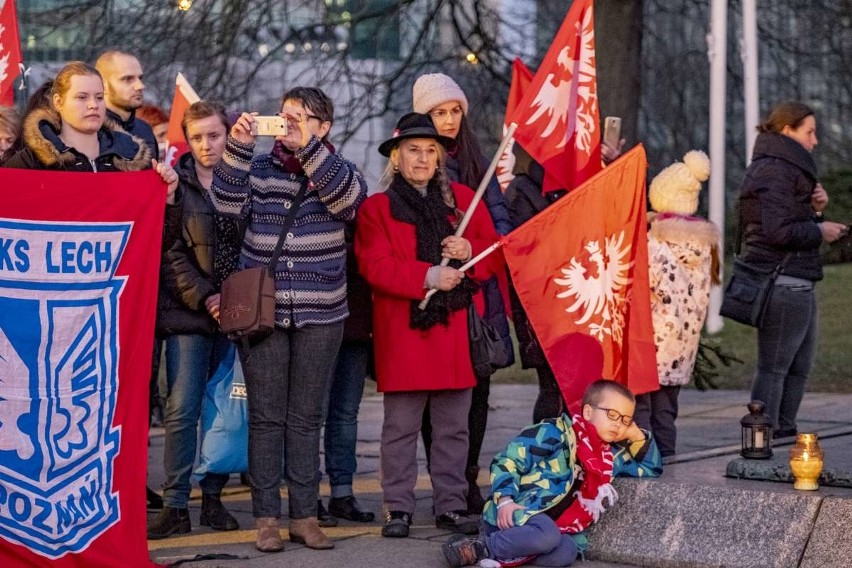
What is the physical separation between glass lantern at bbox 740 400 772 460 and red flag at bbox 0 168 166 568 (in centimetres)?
254

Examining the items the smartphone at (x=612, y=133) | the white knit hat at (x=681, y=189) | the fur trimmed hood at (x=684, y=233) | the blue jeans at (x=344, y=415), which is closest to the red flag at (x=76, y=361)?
the blue jeans at (x=344, y=415)

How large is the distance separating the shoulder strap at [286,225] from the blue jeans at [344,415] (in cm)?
97

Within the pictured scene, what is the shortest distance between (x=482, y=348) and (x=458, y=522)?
0.77 metres

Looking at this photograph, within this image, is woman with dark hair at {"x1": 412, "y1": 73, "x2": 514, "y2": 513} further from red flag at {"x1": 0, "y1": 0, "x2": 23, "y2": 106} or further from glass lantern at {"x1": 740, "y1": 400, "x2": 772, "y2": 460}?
red flag at {"x1": 0, "y1": 0, "x2": 23, "y2": 106}

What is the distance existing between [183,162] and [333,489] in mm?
1678

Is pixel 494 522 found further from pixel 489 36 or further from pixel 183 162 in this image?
pixel 489 36

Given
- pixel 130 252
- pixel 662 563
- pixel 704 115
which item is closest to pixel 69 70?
pixel 130 252

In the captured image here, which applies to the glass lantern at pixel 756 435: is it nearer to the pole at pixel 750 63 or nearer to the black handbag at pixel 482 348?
the black handbag at pixel 482 348

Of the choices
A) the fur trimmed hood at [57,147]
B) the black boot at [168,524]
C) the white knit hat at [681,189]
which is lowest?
the black boot at [168,524]

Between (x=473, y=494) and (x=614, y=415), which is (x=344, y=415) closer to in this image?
(x=473, y=494)

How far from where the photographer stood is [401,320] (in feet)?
23.0

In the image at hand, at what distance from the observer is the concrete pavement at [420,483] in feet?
21.0

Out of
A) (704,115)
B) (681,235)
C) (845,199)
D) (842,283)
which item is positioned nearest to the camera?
(681,235)

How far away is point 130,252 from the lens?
6.36 m
